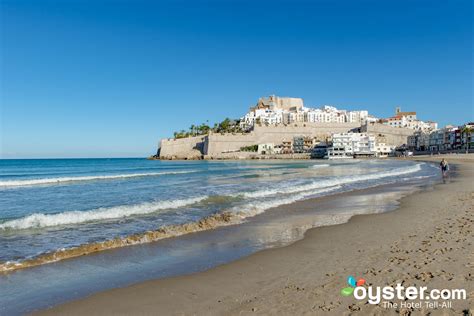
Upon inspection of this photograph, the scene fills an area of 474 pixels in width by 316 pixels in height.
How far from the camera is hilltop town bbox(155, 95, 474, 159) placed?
10050 centimetres

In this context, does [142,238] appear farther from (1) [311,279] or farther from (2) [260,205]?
(2) [260,205]

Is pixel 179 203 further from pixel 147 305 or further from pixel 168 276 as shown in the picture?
pixel 147 305

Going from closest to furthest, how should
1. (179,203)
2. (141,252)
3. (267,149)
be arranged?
(141,252)
(179,203)
(267,149)

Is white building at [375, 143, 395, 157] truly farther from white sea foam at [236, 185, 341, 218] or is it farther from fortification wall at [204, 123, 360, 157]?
white sea foam at [236, 185, 341, 218]

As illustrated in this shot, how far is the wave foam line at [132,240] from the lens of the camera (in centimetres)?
590

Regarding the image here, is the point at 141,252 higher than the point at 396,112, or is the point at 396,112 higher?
the point at 396,112

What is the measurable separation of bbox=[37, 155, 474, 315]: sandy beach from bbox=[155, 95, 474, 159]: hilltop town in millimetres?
94038

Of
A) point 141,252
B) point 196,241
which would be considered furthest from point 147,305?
point 196,241

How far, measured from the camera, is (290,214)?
1092cm

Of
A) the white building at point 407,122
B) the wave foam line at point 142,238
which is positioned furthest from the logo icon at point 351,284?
the white building at point 407,122

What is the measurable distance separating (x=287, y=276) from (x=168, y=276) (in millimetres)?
1710

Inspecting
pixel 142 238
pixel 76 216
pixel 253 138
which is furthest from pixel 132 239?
pixel 253 138

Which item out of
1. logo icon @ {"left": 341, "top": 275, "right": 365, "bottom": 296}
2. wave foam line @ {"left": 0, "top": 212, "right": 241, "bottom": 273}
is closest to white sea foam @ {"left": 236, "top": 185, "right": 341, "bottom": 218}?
wave foam line @ {"left": 0, "top": 212, "right": 241, "bottom": 273}

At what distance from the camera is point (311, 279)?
4.73 metres
